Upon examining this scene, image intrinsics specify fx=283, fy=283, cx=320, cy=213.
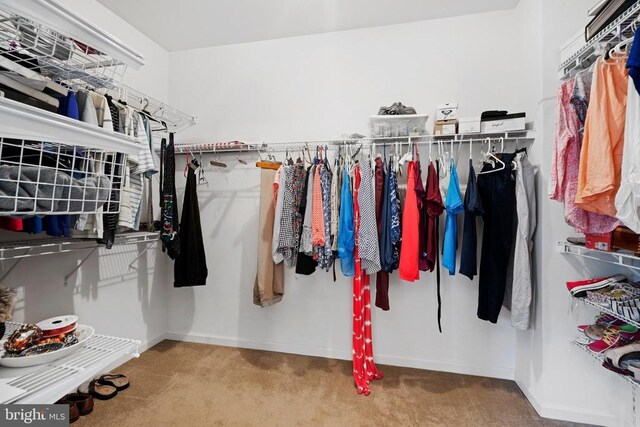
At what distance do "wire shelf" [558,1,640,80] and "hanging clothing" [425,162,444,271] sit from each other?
0.85 meters

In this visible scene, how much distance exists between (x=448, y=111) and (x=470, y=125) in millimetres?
173

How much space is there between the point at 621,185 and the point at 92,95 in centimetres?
224

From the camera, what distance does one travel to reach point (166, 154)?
2070 mm

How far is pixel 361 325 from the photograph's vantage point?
2000mm

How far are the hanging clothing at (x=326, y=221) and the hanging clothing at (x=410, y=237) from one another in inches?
18.3

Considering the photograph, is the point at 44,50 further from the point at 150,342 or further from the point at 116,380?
the point at 150,342

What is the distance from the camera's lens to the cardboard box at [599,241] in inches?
49.6

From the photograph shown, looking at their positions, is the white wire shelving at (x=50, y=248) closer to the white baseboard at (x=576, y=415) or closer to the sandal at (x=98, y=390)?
the sandal at (x=98, y=390)

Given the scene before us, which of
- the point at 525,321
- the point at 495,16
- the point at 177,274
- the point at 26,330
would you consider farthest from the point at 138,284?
the point at 495,16

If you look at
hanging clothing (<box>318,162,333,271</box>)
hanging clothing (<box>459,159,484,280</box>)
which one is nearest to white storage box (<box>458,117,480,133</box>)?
hanging clothing (<box>459,159,484,280</box>)

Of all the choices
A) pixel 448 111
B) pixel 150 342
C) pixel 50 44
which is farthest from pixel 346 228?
pixel 150 342

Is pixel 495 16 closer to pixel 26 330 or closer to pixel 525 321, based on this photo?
pixel 525 321

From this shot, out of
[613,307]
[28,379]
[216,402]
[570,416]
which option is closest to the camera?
[28,379]

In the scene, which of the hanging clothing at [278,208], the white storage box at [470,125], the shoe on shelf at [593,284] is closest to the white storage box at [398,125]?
the white storage box at [470,125]
